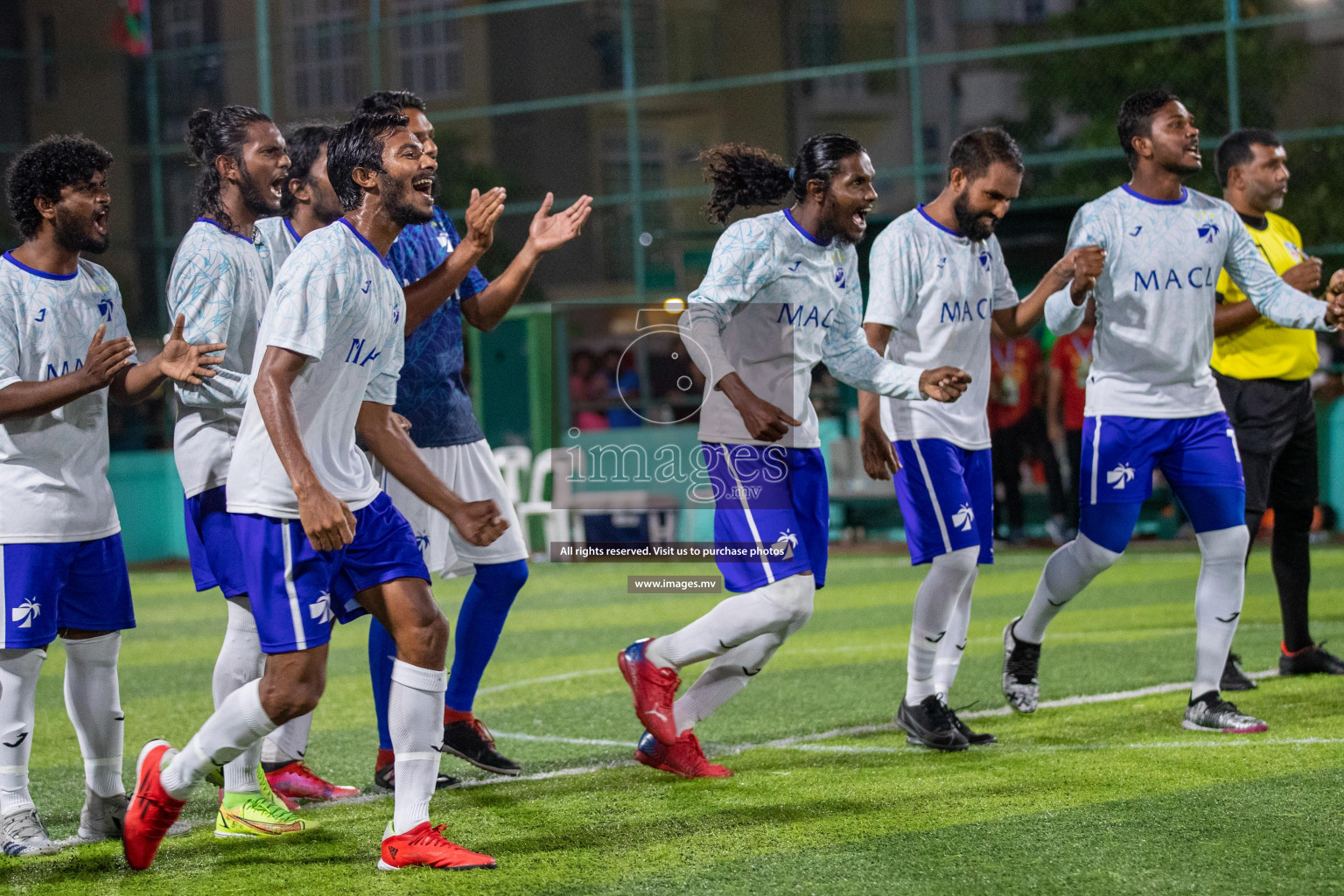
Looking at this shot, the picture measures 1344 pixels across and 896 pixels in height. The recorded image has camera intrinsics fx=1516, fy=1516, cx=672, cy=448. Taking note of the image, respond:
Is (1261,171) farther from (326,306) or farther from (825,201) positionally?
(326,306)

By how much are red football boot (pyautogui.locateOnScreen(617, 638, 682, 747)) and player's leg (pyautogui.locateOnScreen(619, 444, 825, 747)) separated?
0.04 meters

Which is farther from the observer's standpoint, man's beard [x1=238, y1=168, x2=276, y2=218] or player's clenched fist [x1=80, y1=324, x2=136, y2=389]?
man's beard [x1=238, y1=168, x2=276, y2=218]

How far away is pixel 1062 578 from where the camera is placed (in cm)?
634

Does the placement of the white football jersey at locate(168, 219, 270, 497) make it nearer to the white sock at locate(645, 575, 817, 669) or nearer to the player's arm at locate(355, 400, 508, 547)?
the player's arm at locate(355, 400, 508, 547)

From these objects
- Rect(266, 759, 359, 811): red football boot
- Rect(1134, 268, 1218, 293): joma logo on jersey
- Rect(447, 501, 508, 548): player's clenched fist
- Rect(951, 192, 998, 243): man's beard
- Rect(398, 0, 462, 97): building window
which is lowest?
Rect(266, 759, 359, 811): red football boot

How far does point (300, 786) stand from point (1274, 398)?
4.68m

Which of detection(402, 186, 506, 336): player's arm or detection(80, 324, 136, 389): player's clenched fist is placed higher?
detection(402, 186, 506, 336): player's arm

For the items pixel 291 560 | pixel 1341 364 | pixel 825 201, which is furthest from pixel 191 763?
pixel 1341 364

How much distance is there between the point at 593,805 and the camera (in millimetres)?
5031

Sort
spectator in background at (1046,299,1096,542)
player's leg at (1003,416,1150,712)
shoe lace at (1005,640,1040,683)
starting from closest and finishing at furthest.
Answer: player's leg at (1003,416,1150,712) < shoe lace at (1005,640,1040,683) < spectator in background at (1046,299,1096,542)

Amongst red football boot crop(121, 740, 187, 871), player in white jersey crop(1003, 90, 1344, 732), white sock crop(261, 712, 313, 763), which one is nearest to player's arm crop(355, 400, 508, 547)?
red football boot crop(121, 740, 187, 871)

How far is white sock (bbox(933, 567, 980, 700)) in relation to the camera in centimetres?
609

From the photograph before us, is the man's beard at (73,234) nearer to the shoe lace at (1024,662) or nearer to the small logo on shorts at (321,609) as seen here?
the small logo on shorts at (321,609)

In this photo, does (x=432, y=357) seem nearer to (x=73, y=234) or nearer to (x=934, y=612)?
(x=73, y=234)
